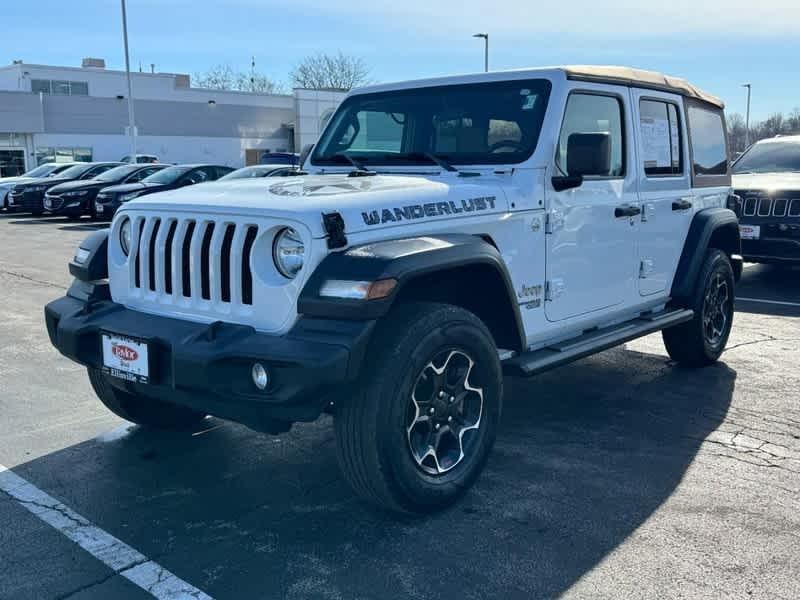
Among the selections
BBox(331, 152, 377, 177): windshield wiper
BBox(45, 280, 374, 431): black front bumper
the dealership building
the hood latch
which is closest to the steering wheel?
BBox(331, 152, 377, 177): windshield wiper

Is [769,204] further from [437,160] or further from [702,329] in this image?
[437,160]

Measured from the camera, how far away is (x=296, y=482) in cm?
402

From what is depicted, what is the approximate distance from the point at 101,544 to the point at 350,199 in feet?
5.75

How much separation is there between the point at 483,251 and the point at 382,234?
50cm

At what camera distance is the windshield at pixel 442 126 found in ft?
14.7

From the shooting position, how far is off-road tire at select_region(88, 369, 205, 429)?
4414 mm

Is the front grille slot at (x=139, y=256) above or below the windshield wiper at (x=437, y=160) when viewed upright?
below

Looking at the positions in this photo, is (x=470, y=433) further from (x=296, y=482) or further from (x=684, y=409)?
(x=684, y=409)

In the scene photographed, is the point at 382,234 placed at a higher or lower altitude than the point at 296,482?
→ higher

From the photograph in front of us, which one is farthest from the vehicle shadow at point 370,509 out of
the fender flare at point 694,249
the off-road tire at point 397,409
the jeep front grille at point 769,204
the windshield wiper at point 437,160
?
the jeep front grille at point 769,204

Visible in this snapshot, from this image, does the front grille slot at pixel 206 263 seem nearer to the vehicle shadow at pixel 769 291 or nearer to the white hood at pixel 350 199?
the white hood at pixel 350 199

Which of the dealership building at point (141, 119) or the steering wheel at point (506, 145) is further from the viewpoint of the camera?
the dealership building at point (141, 119)

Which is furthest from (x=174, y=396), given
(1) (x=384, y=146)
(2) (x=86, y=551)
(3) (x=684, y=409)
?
(3) (x=684, y=409)

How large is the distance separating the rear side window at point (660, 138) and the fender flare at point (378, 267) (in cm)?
220
